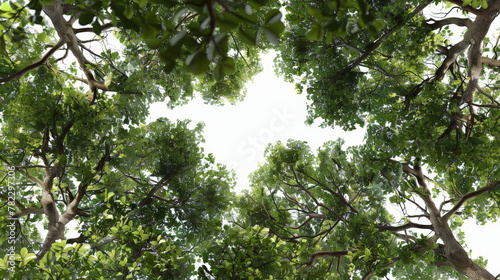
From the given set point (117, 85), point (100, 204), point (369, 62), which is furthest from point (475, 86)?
point (100, 204)

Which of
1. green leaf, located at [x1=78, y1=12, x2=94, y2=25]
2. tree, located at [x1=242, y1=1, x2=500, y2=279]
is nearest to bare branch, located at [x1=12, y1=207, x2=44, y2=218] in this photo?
tree, located at [x1=242, y1=1, x2=500, y2=279]

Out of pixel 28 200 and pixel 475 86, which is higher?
pixel 475 86

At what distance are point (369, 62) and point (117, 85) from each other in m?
5.45

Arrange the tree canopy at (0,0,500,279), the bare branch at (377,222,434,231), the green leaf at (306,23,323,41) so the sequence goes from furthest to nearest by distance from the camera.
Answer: the bare branch at (377,222,434,231)
the tree canopy at (0,0,500,279)
the green leaf at (306,23,323,41)

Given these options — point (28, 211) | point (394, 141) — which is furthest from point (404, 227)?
point (28, 211)

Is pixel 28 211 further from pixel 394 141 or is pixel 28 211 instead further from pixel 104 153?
pixel 394 141

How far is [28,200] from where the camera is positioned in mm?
6312

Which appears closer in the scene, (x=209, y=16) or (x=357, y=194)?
(x=209, y=16)

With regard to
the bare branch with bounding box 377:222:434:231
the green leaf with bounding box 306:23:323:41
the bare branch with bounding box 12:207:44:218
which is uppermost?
the bare branch with bounding box 377:222:434:231

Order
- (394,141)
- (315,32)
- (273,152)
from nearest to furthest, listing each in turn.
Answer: (315,32) → (394,141) → (273,152)

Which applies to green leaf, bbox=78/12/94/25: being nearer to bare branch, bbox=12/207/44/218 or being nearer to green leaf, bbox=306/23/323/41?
green leaf, bbox=306/23/323/41

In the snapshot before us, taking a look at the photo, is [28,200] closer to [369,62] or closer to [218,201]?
[218,201]

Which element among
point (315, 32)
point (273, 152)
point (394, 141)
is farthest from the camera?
point (273, 152)

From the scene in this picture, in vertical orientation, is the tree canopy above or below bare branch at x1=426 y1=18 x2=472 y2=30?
below
